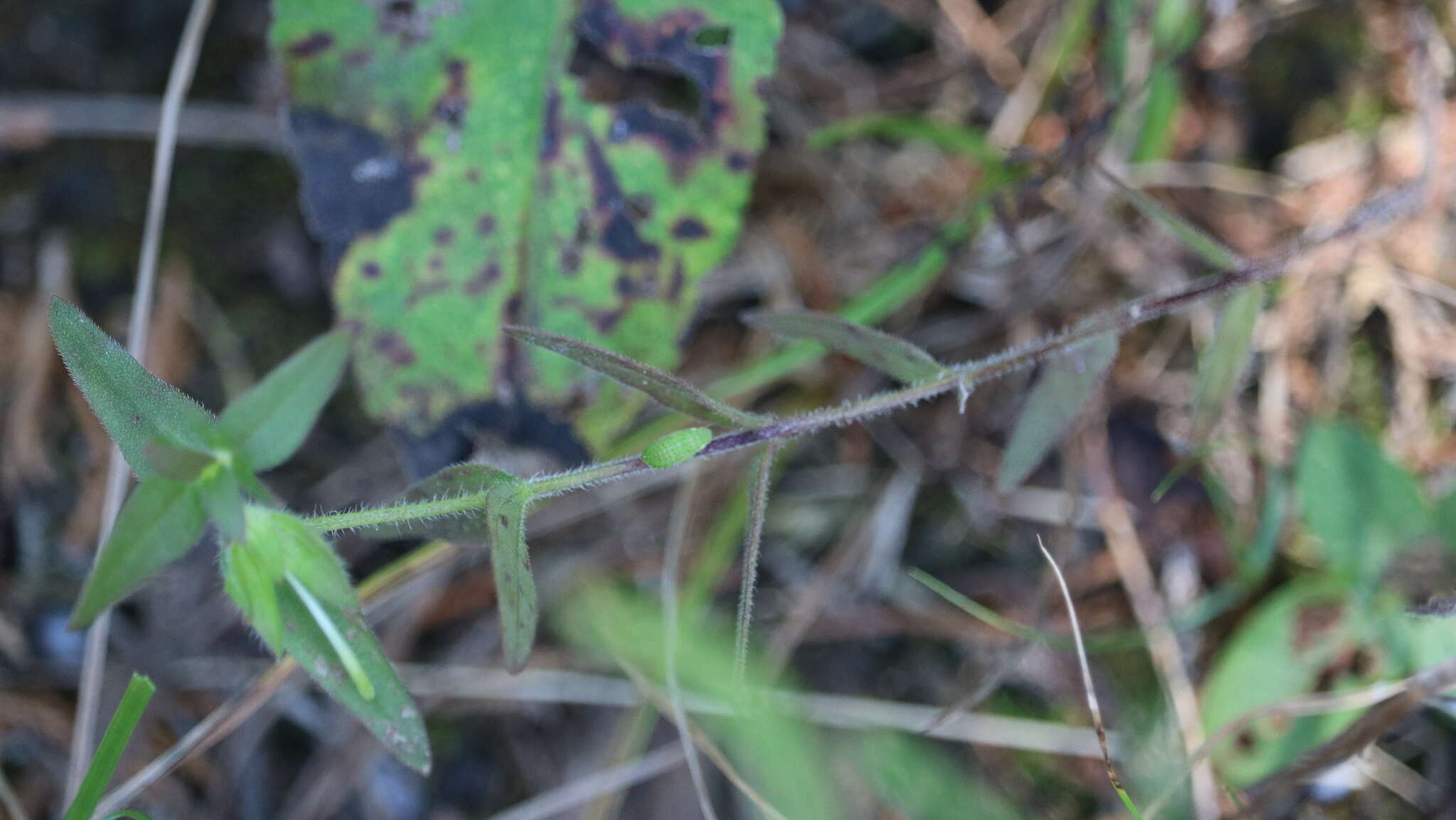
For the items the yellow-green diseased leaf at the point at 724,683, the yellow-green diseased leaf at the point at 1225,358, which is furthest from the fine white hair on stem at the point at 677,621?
the yellow-green diseased leaf at the point at 1225,358

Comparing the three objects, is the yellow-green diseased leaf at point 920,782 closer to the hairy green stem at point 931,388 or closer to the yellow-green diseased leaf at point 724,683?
the yellow-green diseased leaf at point 724,683

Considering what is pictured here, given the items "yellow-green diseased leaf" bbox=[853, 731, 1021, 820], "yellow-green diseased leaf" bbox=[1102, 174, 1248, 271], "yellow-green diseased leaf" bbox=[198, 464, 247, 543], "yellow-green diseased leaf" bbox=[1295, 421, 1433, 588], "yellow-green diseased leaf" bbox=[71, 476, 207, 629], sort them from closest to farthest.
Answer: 1. "yellow-green diseased leaf" bbox=[71, 476, 207, 629]
2. "yellow-green diseased leaf" bbox=[198, 464, 247, 543]
3. "yellow-green diseased leaf" bbox=[1102, 174, 1248, 271]
4. "yellow-green diseased leaf" bbox=[1295, 421, 1433, 588]
5. "yellow-green diseased leaf" bbox=[853, 731, 1021, 820]

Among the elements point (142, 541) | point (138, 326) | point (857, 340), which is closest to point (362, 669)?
point (142, 541)

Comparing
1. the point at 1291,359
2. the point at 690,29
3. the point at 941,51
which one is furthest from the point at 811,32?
the point at 1291,359

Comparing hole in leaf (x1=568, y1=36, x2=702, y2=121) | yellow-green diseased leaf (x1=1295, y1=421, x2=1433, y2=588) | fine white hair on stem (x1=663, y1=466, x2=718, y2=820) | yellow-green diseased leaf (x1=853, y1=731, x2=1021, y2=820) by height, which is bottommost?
yellow-green diseased leaf (x1=853, y1=731, x2=1021, y2=820)

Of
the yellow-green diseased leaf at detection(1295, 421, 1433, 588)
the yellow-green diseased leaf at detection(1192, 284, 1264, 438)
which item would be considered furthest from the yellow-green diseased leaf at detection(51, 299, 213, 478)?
the yellow-green diseased leaf at detection(1295, 421, 1433, 588)

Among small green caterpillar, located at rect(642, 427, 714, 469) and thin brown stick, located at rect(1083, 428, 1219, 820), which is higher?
small green caterpillar, located at rect(642, 427, 714, 469)

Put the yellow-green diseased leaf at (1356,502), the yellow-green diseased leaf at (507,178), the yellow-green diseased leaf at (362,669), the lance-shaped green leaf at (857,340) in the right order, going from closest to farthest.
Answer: the yellow-green diseased leaf at (362,669), the lance-shaped green leaf at (857,340), the yellow-green diseased leaf at (507,178), the yellow-green diseased leaf at (1356,502)

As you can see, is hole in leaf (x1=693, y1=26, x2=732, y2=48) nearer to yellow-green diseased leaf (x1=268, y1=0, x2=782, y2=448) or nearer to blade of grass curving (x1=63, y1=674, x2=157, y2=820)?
yellow-green diseased leaf (x1=268, y1=0, x2=782, y2=448)
